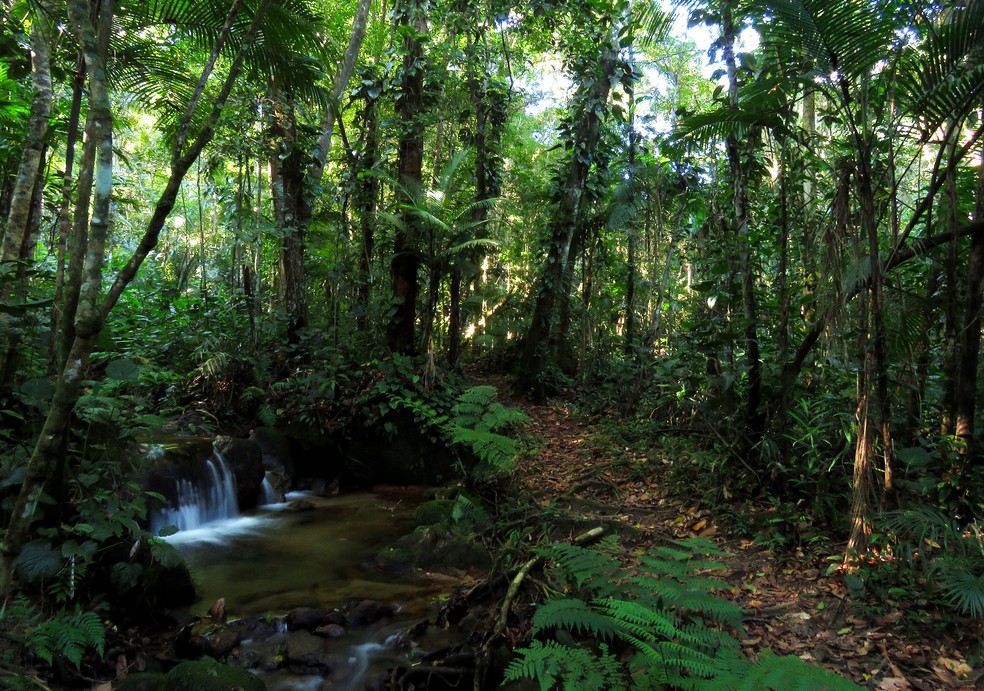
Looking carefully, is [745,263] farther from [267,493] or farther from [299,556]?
[267,493]

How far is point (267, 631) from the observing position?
4480 mm

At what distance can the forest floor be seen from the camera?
3141 mm

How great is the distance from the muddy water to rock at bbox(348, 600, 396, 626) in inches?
6.2

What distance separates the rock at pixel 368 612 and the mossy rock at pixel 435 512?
1.36 metres

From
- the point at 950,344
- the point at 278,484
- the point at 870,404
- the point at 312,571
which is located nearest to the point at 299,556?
the point at 312,571

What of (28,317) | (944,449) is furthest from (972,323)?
(28,317)

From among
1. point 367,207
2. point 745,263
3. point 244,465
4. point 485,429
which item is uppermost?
point 367,207

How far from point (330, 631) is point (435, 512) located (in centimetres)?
202

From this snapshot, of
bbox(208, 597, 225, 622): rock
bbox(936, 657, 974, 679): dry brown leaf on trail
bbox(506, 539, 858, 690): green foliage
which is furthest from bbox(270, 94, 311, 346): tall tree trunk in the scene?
bbox(936, 657, 974, 679): dry brown leaf on trail

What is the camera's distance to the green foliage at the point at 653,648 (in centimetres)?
221

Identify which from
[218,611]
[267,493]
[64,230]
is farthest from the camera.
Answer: [267,493]

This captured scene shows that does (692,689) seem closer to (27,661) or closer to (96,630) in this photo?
(96,630)

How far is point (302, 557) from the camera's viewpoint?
6.00 metres

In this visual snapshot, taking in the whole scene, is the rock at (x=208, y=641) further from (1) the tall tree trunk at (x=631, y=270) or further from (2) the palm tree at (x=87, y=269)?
(1) the tall tree trunk at (x=631, y=270)
